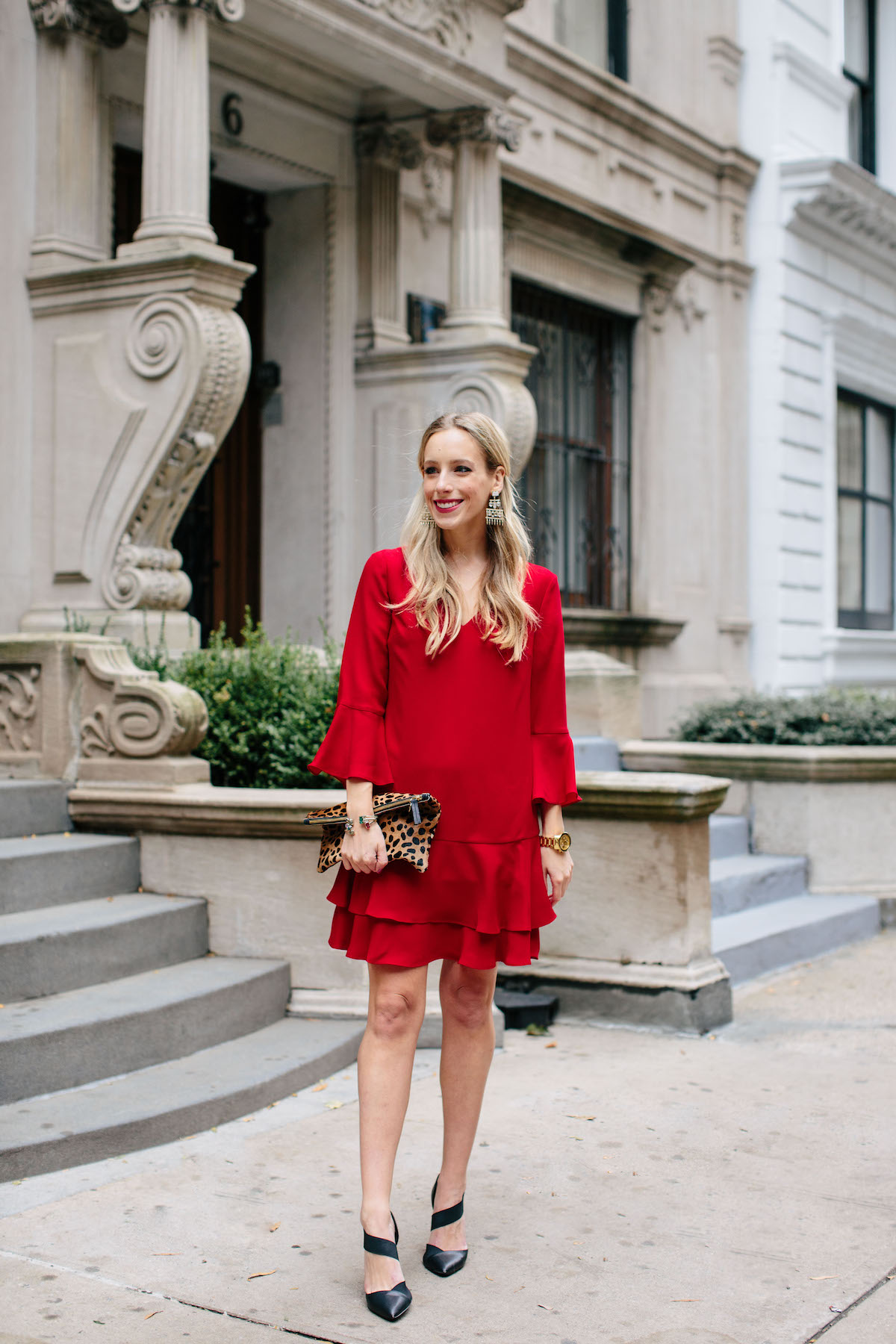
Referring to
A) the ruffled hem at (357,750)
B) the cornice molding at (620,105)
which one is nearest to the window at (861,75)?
the cornice molding at (620,105)

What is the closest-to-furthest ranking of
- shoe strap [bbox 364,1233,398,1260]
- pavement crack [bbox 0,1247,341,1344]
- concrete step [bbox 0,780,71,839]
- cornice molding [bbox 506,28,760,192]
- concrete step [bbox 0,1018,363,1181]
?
pavement crack [bbox 0,1247,341,1344] < shoe strap [bbox 364,1233,398,1260] < concrete step [bbox 0,1018,363,1181] < concrete step [bbox 0,780,71,839] < cornice molding [bbox 506,28,760,192]

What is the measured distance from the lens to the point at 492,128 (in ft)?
28.8

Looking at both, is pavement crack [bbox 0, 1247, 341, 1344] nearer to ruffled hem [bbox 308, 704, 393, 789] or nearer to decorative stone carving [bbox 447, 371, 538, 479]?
ruffled hem [bbox 308, 704, 393, 789]

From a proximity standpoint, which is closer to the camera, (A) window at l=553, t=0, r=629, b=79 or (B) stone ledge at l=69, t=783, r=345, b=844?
(B) stone ledge at l=69, t=783, r=345, b=844

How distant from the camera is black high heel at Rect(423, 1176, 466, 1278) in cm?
337

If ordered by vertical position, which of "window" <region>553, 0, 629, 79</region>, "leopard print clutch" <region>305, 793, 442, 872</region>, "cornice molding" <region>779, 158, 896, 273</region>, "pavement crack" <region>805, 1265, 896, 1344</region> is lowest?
"pavement crack" <region>805, 1265, 896, 1344</region>

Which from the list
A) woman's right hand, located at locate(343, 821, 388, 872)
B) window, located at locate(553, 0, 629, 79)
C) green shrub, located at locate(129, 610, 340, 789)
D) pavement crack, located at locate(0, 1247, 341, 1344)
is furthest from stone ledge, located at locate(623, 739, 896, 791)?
window, located at locate(553, 0, 629, 79)

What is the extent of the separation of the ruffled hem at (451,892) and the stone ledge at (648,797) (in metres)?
2.48

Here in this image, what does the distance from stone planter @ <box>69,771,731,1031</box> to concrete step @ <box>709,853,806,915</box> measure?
1.62 m

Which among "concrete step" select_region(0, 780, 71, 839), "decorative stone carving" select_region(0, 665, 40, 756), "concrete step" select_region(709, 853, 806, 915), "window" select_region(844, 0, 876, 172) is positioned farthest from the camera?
"window" select_region(844, 0, 876, 172)

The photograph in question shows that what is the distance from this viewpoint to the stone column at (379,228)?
30.4ft

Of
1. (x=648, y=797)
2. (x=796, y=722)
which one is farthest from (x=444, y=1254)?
(x=796, y=722)

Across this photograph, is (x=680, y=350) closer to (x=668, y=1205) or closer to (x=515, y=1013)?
(x=515, y=1013)

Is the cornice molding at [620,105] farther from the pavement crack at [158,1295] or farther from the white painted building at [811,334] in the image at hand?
the pavement crack at [158,1295]
